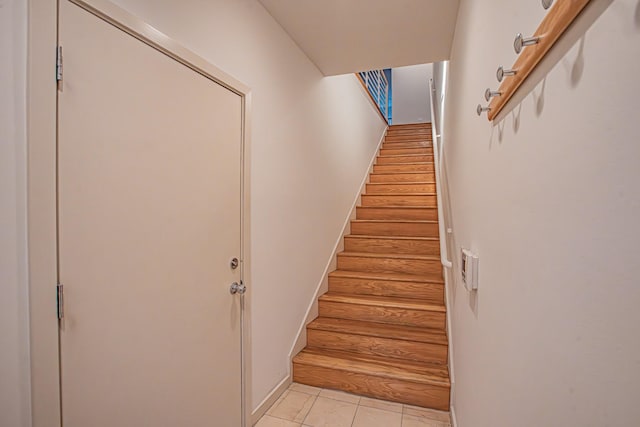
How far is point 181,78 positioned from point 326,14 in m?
1.13

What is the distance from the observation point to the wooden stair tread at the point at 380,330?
2439 mm

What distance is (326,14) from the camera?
2.02m

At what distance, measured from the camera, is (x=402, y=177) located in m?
4.66

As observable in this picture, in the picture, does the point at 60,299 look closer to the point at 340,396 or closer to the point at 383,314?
the point at 340,396

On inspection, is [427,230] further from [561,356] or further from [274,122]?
[561,356]

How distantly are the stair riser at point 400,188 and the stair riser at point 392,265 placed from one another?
148cm

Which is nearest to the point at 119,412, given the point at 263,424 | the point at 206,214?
the point at 206,214

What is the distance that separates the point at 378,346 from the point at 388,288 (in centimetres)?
59

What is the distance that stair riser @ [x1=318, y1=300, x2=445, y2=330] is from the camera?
8.34ft

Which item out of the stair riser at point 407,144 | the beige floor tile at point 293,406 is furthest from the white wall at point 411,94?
the beige floor tile at point 293,406

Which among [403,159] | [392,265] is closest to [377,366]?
[392,265]

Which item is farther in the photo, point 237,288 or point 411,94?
point 411,94

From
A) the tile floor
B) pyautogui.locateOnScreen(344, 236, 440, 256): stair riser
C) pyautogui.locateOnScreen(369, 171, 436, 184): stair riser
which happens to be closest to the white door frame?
the tile floor

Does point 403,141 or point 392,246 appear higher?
point 403,141
